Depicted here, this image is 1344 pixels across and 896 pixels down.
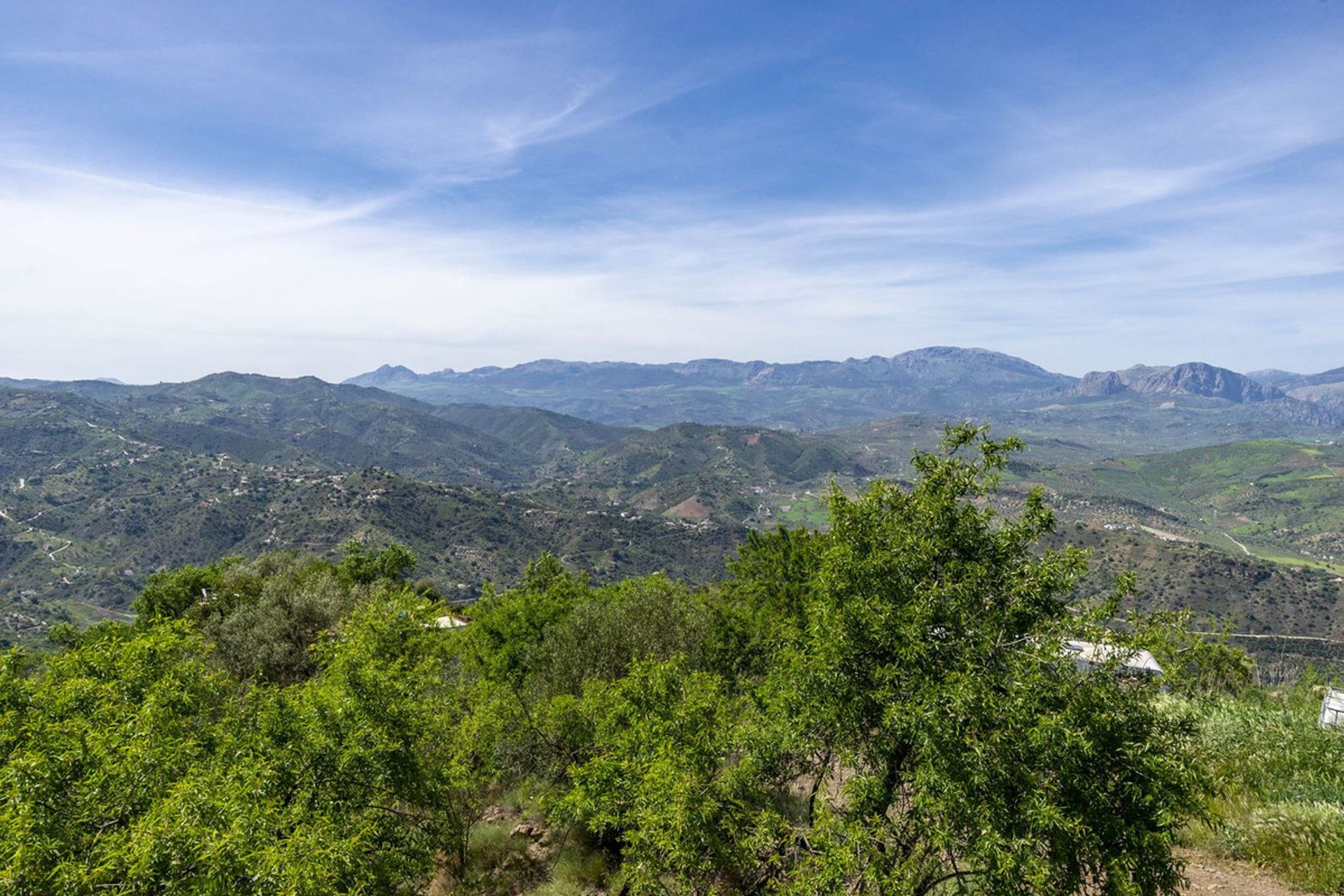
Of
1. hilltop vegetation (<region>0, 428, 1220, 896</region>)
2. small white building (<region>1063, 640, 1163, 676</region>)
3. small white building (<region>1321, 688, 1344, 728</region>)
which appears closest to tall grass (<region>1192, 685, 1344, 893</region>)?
hilltop vegetation (<region>0, 428, 1220, 896</region>)

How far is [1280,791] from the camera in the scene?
16.9 m

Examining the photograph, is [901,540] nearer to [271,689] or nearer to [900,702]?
[900,702]

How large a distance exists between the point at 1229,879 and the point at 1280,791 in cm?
396

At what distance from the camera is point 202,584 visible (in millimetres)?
57250

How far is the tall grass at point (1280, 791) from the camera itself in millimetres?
14328

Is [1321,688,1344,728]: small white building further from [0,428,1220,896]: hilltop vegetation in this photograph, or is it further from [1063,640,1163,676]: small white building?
[1063,640,1163,676]: small white building

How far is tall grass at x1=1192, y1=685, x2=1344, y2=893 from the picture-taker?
14328 millimetres

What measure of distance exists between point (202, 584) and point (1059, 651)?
227 feet

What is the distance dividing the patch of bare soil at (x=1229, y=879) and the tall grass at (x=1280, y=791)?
28 cm

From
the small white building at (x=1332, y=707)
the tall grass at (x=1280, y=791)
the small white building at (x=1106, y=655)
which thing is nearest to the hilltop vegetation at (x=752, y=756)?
the small white building at (x=1106, y=655)

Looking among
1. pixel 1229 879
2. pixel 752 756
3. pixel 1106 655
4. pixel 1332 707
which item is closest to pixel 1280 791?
pixel 1229 879

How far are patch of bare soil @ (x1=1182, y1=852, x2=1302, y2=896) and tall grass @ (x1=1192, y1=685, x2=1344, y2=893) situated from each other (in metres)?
0.28

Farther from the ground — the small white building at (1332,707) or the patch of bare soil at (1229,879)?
the patch of bare soil at (1229,879)

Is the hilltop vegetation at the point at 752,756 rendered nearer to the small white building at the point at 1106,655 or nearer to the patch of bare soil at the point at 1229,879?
the small white building at the point at 1106,655
